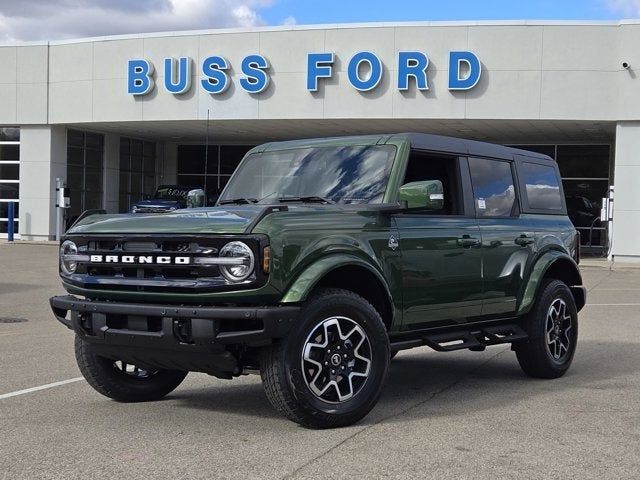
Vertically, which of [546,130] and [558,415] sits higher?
[546,130]

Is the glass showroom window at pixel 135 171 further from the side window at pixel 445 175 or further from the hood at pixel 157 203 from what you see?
the side window at pixel 445 175

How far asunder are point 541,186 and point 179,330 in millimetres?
4290

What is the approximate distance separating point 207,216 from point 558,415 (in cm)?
280

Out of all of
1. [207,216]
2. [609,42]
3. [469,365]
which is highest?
[609,42]

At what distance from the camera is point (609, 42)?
995 inches

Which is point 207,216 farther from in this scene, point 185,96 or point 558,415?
point 185,96

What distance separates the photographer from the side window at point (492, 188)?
286 inches

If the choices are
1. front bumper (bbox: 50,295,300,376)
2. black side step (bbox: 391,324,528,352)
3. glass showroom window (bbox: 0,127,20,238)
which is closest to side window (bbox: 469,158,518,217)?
black side step (bbox: 391,324,528,352)

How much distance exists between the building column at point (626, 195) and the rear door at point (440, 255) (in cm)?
2028

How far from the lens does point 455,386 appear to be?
734 centimetres

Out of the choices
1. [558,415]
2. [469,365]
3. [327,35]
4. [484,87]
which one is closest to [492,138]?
[484,87]

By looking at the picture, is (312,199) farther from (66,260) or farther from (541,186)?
(541,186)

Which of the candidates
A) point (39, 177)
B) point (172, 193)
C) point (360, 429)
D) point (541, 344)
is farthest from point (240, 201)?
point (39, 177)

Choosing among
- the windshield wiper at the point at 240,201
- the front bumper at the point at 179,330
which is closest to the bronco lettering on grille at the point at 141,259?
the front bumper at the point at 179,330
